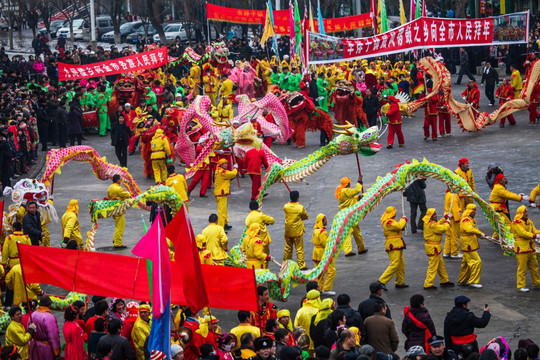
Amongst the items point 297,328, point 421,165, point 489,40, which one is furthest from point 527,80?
point 297,328

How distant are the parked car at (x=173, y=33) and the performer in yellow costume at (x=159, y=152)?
25.5 metres

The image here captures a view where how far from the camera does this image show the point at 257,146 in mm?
19219

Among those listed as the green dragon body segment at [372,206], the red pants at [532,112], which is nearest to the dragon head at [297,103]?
the red pants at [532,112]

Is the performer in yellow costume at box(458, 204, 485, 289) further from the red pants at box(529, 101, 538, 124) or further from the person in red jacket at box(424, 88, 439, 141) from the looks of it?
the red pants at box(529, 101, 538, 124)

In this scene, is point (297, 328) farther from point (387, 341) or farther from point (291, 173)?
point (291, 173)

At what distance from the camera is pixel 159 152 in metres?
20.4

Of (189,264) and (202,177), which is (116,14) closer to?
(202,177)

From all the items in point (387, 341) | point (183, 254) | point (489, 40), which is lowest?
point (387, 341)

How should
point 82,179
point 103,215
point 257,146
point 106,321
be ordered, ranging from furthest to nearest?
point 82,179 → point 257,146 → point 103,215 → point 106,321

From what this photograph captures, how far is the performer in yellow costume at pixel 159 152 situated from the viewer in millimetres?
20406

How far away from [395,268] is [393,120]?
9.55 m

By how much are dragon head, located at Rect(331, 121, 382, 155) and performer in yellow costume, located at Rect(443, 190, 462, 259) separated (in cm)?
257

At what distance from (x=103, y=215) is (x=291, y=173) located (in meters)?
3.49

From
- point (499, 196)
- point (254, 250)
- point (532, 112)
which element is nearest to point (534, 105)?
point (532, 112)
